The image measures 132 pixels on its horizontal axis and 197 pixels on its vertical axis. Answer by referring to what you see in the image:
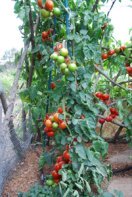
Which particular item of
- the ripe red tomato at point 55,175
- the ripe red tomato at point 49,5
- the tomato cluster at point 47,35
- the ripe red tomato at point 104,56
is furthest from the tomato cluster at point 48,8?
the ripe red tomato at point 55,175

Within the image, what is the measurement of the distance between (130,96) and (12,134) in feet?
3.30

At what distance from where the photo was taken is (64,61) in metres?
1.61

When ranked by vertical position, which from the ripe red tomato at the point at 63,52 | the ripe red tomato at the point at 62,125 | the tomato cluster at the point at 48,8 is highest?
the tomato cluster at the point at 48,8

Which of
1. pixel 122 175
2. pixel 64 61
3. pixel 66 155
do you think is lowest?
pixel 122 175

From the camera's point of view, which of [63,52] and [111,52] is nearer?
[63,52]

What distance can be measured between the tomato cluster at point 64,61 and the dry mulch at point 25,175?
131 cm

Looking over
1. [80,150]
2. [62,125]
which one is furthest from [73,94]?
[80,150]

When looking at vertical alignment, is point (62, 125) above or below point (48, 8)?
below

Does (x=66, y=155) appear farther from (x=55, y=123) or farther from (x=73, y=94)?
(x=73, y=94)

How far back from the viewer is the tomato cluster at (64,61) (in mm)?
1580

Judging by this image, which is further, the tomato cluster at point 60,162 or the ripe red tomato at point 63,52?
the tomato cluster at point 60,162

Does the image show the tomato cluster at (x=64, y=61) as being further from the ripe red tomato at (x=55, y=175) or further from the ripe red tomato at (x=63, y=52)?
the ripe red tomato at (x=55, y=175)

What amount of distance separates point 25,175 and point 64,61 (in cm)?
146

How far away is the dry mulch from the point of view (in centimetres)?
258
